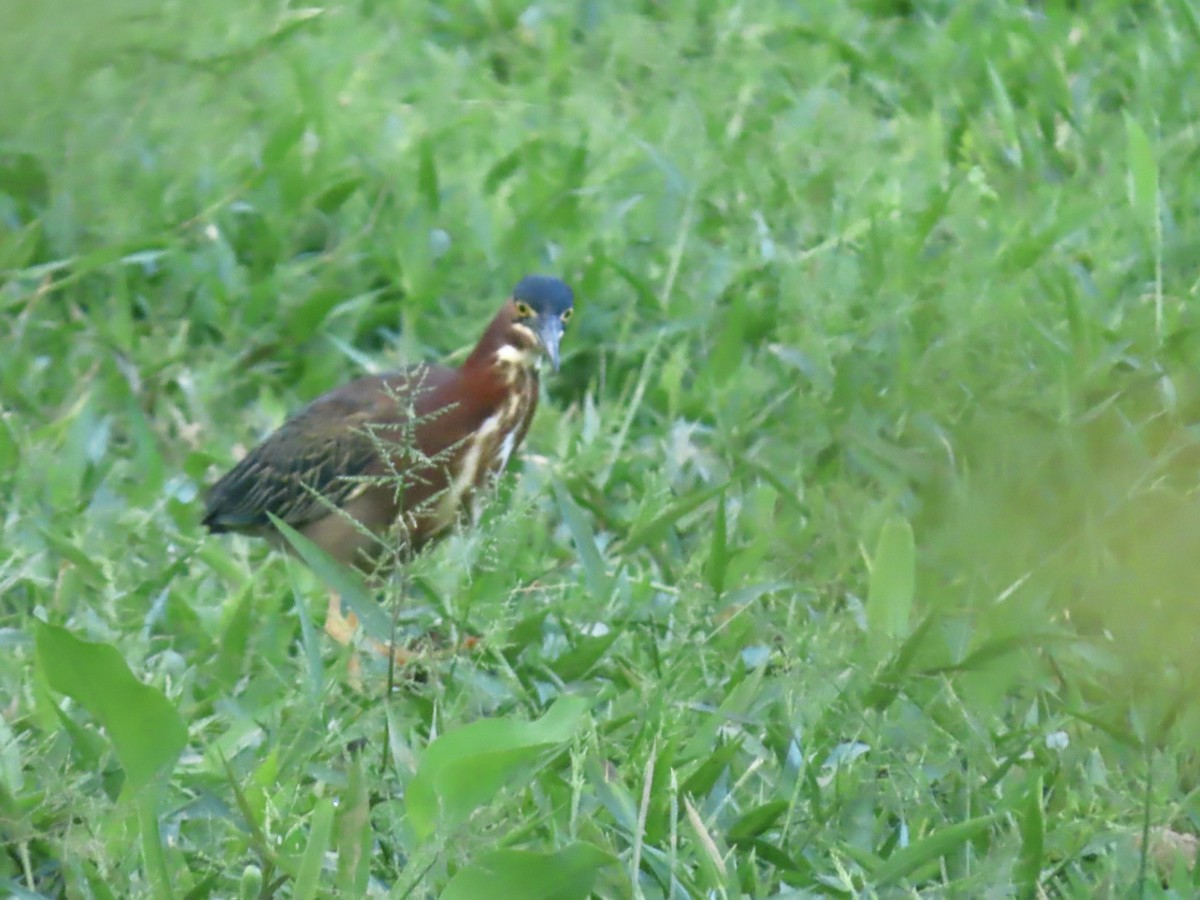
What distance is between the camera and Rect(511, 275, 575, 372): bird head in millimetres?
4730

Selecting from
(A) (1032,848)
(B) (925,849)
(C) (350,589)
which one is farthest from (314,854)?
(A) (1032,848)

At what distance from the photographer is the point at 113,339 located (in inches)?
216

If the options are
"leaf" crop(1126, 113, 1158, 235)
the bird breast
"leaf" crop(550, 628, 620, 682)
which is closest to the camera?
"leaf" crop(550, 628, 620, 682)

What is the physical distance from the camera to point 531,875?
262cm

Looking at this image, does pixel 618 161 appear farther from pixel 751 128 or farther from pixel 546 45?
pixel 546 45

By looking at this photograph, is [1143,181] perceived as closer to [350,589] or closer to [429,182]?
[429,182]

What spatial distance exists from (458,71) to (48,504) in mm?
2748

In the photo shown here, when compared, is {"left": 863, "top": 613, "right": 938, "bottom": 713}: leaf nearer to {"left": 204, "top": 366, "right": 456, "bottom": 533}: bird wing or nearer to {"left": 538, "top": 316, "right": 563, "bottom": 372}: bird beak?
{"left": 538, "top": 316, "right": 563, "bottom": 372}: bird beak

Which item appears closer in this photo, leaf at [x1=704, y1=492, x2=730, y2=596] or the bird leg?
leaf at [x1=704, y1=492, x2=730, y2=596]

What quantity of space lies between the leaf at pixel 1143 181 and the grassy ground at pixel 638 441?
1 centimetres

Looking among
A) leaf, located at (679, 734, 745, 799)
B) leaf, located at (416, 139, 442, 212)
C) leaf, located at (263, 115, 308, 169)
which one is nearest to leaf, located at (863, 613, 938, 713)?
leaf, located at (679, 734, 745, 799)

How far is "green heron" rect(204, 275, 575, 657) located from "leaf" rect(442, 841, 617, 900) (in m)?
1.89

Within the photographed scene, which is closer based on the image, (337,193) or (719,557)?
(719,557)

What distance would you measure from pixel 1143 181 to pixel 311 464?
2504 millimetres
